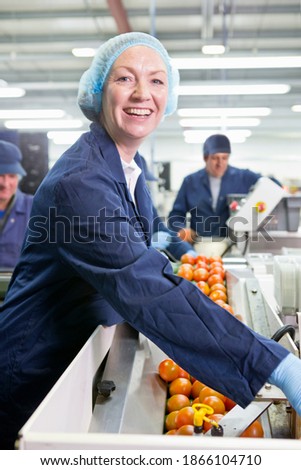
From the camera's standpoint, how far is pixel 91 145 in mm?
1279

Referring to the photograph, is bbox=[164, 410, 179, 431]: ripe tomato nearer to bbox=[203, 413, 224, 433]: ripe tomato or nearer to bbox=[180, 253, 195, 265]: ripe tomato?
bbox=[203, 413, 224, 433]: ripe tomato

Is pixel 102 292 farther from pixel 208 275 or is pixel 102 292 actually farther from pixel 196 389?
pixel 208 275

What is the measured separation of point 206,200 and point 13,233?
1.79 metres

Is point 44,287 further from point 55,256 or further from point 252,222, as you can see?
point 252,222

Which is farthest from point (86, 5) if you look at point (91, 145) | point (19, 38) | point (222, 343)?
point (222, 343)

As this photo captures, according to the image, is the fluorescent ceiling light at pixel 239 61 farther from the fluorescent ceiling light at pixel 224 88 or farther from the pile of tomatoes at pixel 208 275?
the pile of tomatoes at pixel 208 275

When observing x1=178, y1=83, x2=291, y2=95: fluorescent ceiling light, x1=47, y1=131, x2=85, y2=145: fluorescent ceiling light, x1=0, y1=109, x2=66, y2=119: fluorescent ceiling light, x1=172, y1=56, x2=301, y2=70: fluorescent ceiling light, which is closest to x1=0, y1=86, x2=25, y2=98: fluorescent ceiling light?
x1=0, y1=109, x2=66, y2=119: fluorescent ceiling light

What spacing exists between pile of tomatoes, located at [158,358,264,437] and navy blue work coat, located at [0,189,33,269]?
2.22m

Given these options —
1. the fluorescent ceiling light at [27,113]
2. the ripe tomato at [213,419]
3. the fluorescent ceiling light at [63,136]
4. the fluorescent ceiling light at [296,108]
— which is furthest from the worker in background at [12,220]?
the fluorescent ceiling light at [296,108]

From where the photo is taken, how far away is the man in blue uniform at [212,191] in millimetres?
4270

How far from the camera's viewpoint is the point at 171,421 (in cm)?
124

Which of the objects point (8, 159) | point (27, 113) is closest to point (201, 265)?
point (8, 159)

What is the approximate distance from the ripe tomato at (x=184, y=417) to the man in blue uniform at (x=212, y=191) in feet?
9.90
